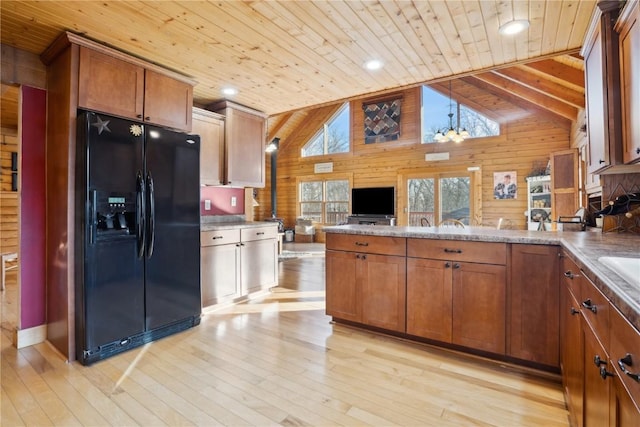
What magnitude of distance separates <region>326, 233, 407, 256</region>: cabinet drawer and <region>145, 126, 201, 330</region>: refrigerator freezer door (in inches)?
49.6

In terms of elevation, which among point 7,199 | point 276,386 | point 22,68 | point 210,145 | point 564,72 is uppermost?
point 564,72

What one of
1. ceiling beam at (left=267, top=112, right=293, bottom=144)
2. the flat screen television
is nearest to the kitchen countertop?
the flat screen television

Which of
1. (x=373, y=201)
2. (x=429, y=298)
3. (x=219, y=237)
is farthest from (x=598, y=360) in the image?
(x=373, y=201)

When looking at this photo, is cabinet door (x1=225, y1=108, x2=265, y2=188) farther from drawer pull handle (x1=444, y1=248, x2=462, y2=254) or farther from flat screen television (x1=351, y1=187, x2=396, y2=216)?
flat screen television (x1=351, y1=187, x2=396, y2=216)

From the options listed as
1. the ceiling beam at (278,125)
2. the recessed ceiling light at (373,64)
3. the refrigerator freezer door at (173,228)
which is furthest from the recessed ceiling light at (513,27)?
the ceiling beam at (278,125)

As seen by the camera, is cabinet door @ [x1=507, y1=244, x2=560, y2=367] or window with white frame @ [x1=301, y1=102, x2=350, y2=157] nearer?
cabinet door @ [x1=507, y1=244, x2=560, y2=367]

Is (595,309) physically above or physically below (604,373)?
above

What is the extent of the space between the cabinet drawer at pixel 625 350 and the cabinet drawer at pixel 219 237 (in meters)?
3.04

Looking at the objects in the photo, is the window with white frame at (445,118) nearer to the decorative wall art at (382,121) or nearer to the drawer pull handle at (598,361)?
the decorative wall art at (382,121)

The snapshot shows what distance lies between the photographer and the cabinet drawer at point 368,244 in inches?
102

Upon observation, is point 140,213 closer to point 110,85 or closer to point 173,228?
point 173,228

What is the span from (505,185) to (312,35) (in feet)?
19.3

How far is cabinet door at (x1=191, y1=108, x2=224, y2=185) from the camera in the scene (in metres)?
3.51

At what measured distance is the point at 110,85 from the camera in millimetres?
2475
